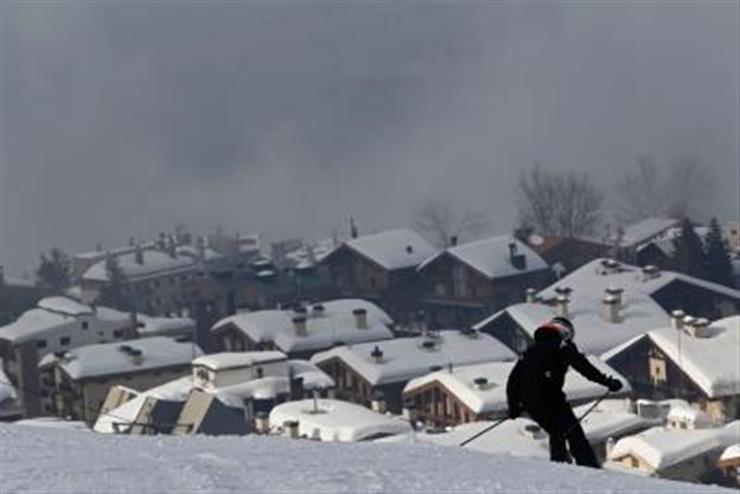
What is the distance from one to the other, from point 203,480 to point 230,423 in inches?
379

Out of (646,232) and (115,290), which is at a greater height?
(646,232)

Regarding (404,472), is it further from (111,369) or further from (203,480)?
(111,369)

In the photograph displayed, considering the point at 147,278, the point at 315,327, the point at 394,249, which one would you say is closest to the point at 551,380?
the point at 315,327

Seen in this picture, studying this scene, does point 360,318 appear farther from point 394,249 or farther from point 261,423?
point 394,249

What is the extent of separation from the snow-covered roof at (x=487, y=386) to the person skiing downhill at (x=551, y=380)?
9597mm

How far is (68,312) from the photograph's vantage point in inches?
902

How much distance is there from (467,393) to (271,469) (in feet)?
35.2

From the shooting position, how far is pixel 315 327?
66.4 ft

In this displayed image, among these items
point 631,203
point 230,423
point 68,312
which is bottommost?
point 230,423

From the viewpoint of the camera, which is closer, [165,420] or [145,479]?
[145,479]

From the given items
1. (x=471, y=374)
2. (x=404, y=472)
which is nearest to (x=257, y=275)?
(x=471, y=374)

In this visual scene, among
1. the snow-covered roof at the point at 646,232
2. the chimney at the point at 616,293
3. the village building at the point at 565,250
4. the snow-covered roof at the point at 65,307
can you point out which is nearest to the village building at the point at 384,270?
the village building at the point at 565,250

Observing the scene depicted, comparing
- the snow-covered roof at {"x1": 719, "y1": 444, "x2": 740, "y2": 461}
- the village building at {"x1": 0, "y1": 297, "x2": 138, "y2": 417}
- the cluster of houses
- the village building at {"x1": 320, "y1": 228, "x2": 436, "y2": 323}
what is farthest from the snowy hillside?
the village building at {"x1": 320, "y1": 228, "x2": 436, "y2": 323}

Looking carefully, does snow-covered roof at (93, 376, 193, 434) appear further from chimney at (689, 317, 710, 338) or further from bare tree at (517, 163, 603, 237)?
bare tree at (517, 163, 603, 237)
